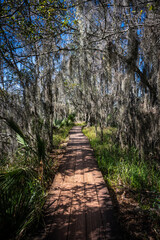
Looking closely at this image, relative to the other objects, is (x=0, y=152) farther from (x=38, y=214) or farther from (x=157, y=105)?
(x=157, y=105)

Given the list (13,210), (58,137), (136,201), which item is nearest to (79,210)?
(13,210)

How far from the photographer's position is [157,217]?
1797mm

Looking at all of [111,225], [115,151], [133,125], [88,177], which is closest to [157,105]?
[133,125]

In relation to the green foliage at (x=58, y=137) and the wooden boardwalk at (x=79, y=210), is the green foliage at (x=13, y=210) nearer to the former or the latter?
the wooden boardwalk at (x=79, y=210)

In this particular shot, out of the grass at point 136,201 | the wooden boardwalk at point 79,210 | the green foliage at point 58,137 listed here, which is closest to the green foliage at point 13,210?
the wooden boardwalk at point 79,210

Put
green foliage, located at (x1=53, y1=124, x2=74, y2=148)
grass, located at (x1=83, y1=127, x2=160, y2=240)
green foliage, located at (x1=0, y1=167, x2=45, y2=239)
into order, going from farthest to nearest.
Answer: green foliage, located at (x1=53, y1=124, x2=74, y2=148), grass, located at (x1=83, y1=127, x2=160, y2=240), green foliage, located at (x1=0, y1=167, x2=45, y2=239)

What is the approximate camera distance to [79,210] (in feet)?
6.42

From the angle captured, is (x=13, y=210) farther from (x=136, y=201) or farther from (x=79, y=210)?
(x=136, y=201)

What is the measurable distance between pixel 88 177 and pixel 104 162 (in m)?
0.77

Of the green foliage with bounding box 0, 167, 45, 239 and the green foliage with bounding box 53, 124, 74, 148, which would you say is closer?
the green foliage with bounding box 0, 167, 45, 239

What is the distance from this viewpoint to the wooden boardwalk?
159cm

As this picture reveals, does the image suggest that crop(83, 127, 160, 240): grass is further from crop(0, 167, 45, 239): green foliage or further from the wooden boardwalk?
crop(0, 167, 45, 239): green foliage

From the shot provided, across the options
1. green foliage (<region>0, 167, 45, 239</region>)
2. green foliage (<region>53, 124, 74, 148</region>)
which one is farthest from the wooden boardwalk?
green foliage (<region>53, 124, 74, 148</region>)

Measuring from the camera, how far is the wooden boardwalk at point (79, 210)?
62.6 inches
